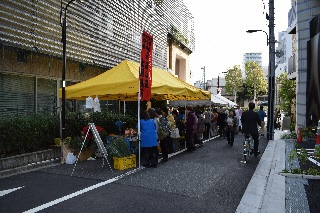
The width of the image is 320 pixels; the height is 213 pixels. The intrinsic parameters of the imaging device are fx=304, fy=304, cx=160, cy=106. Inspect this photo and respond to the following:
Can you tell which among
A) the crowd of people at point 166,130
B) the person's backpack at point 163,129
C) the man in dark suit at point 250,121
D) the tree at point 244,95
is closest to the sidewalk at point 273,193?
the man in dark suit at point 250,121

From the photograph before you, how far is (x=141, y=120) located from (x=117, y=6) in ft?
33.0

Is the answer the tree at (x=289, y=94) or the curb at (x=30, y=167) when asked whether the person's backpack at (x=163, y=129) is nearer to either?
the curb at (x=30, y=167)

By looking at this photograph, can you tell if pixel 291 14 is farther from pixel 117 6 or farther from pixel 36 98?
pixel 36 98

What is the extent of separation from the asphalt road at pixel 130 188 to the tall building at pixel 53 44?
4.22m

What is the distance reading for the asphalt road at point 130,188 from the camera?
18.1ft

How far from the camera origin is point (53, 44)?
12.2 meters

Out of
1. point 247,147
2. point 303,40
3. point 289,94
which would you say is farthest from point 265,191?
point 289,94

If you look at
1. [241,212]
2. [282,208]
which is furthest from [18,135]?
[282,208]

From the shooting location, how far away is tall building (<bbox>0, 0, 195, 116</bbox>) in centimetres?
1066

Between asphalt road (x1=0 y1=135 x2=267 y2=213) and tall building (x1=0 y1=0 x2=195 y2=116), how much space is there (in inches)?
166

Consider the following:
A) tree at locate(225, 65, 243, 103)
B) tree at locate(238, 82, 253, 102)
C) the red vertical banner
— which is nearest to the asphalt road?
the red vertical banner

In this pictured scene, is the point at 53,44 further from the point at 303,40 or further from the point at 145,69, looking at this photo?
the point at 303,40

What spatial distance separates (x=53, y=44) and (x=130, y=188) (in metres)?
7.88

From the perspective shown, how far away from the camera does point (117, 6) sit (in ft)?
55.7
